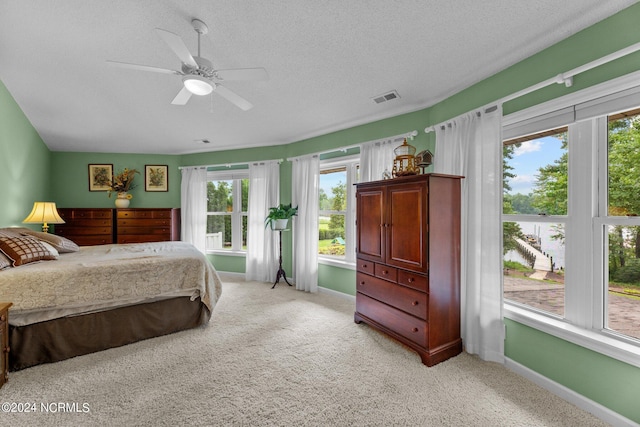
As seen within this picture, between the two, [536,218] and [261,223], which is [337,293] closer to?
[261,223]

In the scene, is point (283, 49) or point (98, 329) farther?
point (98, 329)

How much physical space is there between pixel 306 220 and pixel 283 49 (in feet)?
8.55

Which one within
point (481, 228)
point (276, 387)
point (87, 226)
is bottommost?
point (276, 387)

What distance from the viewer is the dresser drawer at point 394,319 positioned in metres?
2.40

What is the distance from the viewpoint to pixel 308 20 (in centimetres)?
197

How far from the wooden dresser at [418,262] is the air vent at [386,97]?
1.02 meters

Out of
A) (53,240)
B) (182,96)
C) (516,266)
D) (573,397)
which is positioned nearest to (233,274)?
(53,240)

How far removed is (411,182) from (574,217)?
1.19 m

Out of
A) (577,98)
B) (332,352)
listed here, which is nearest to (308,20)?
(577,98)

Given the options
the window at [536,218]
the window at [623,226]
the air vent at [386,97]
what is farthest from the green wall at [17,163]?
the window at [623,226]

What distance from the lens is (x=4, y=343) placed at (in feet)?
6.51

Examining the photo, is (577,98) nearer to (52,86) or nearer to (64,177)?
(52,86)

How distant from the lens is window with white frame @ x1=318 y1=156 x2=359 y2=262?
420cm

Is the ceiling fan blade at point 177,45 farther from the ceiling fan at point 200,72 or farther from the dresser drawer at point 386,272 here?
the dresser drawer at point 386,272
